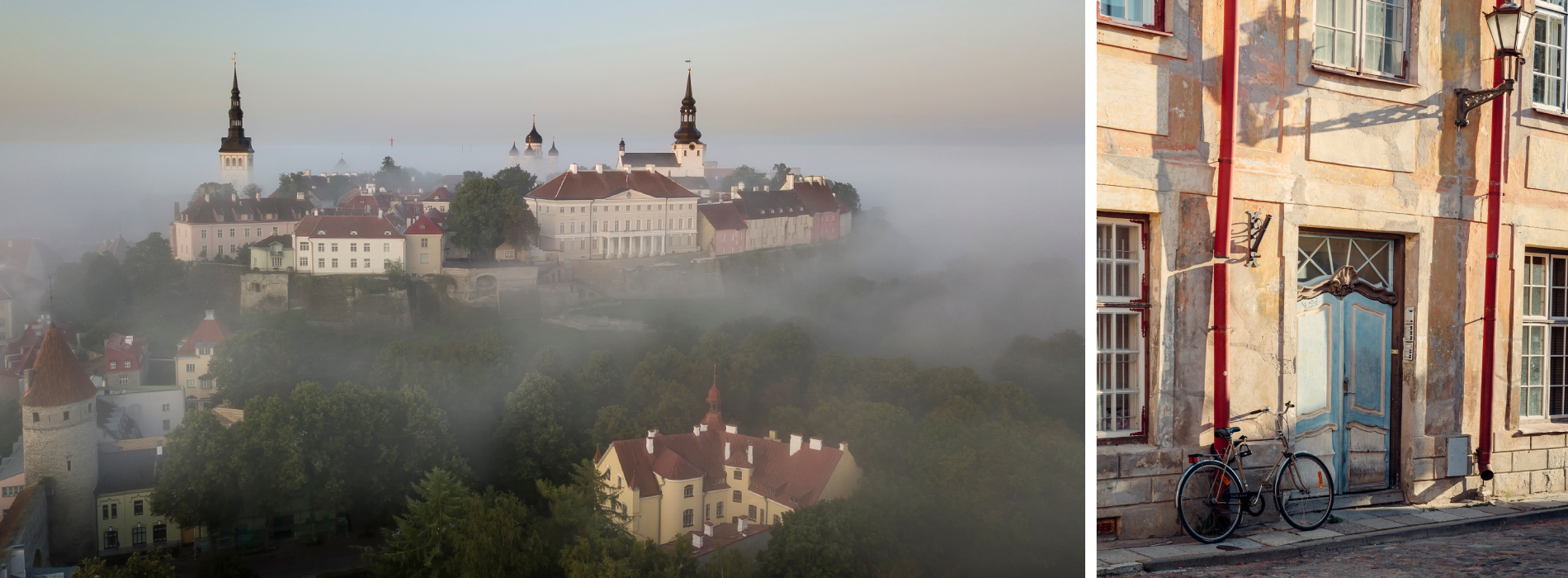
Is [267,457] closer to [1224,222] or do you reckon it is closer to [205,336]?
[205,336]

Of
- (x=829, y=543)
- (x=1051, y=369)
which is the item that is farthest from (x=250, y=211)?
(x=1051, y=369)

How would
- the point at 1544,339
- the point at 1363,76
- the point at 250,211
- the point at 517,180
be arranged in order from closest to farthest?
the point at 250,211 → the point at 517,180 → the point at 1363,76 → the point at 1544,339

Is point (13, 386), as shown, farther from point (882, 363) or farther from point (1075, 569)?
point (1075, 569)

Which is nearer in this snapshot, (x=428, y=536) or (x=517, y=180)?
(x=428, y=536)

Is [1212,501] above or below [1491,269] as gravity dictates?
below

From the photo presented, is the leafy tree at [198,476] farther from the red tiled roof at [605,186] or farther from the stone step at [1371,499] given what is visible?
the stone step at [1371,499]

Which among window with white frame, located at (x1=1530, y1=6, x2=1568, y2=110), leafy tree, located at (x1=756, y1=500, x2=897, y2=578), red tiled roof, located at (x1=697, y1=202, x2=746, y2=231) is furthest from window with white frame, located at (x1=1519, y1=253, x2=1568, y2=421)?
red tiled roof, located at (x1=697, y1=202, x2=746, y2=231)

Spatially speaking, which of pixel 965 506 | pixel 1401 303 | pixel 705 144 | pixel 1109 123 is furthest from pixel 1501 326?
pixel 705 144
